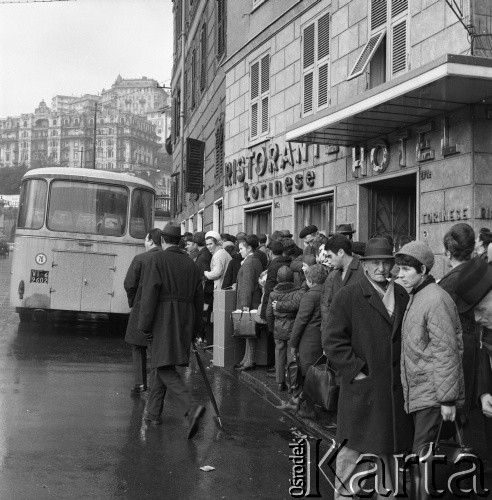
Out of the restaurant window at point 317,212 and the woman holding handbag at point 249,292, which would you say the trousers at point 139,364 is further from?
the restaurant window at point 317,212

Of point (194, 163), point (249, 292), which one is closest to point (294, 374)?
point (249, 292)

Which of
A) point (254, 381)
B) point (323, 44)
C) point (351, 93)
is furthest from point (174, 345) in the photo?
point (323, 44)

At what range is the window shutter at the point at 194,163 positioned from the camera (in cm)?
2672

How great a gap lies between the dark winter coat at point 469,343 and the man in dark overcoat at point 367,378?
3.27ft

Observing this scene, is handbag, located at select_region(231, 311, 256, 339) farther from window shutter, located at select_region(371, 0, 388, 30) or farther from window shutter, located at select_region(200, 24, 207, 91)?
window shutter, located at select_region(200, 24, 207, 91)

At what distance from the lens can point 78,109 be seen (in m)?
186

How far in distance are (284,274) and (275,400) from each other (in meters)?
1.46

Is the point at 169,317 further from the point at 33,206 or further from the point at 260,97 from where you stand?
the point at 260,97

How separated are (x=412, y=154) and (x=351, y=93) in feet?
7.97

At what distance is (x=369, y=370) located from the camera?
15.9 ft

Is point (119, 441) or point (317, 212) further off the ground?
point (317, 212)

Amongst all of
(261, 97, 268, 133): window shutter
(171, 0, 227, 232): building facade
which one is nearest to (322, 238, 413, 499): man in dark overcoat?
(261, 97, 268, 133): window shutter

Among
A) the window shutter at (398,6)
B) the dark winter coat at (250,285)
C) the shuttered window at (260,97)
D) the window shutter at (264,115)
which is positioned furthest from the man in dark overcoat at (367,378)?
the window shutter at (264,115)

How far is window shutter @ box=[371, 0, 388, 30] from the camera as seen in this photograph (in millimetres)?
12203
